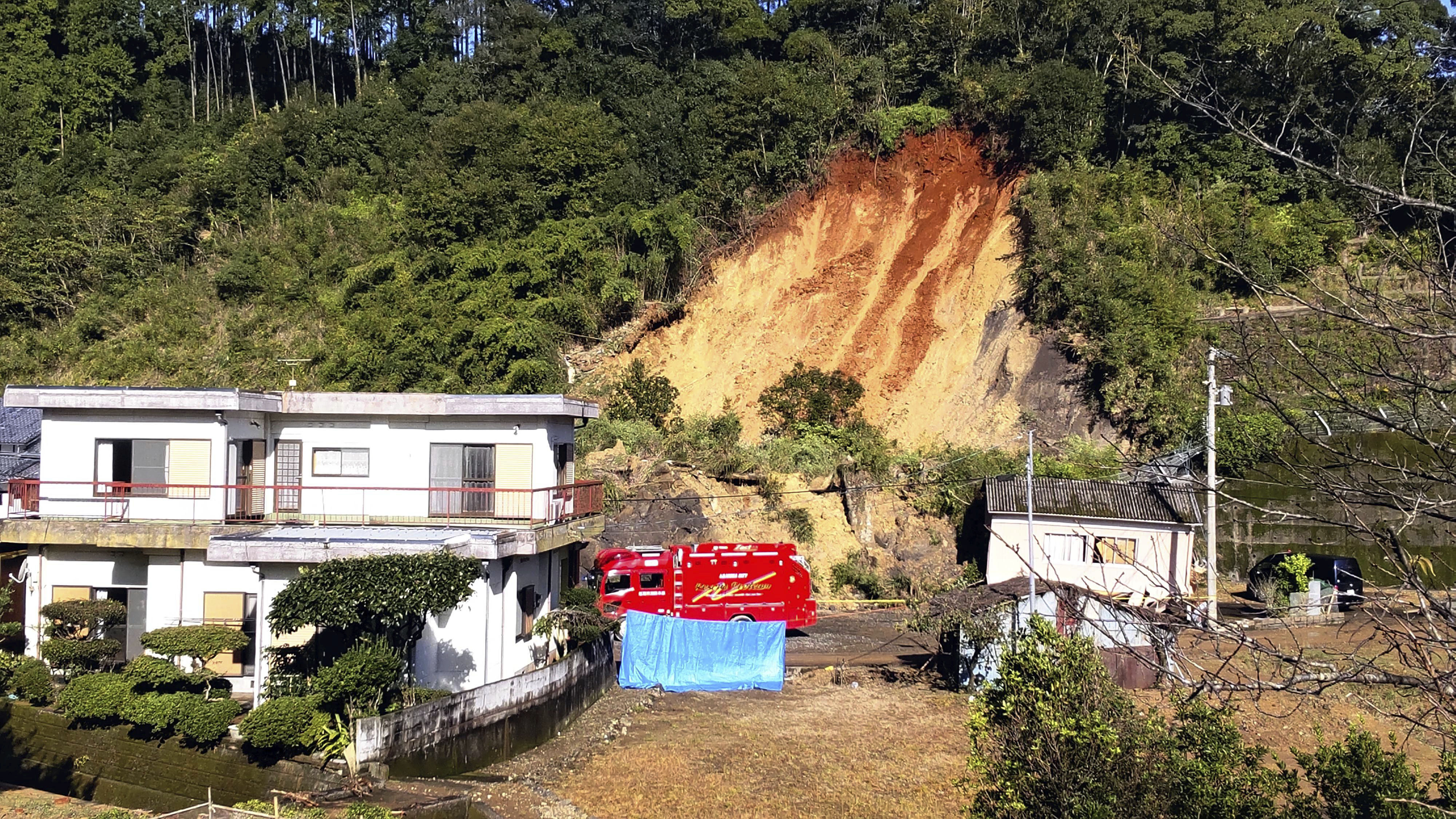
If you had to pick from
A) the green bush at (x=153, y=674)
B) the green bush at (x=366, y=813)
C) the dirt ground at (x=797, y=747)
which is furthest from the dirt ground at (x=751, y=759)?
the green bush at (x=153, y=674)

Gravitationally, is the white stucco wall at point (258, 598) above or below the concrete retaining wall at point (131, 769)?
above

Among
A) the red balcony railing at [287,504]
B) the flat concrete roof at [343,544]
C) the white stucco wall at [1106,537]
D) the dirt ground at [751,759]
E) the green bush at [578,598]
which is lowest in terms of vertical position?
the dirt ground at [751,759]

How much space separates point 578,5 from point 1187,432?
39.4m

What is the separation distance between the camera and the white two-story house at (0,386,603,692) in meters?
20.9

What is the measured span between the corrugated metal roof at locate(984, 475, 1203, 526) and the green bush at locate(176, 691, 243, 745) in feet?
68.1

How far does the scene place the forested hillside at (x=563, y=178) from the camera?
4053 cm

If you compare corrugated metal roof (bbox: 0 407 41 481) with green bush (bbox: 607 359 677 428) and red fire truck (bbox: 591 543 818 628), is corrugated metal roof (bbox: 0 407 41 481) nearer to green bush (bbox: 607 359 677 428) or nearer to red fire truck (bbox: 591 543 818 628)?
red fire truck (bbox: 591 543 818 628)

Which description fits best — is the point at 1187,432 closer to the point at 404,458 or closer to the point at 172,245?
the point at 404,458

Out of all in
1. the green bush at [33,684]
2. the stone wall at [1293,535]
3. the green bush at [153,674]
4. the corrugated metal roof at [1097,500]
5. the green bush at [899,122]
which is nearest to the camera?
the green bush at [153,674]

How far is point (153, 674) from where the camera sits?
18.9 m

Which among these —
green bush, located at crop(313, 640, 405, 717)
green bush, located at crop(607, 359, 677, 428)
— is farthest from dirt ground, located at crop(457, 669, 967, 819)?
green bush, located at crop(607, 359, 677, 428)

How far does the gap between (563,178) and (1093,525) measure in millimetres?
25993

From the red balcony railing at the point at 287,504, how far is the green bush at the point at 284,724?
5.40 metres

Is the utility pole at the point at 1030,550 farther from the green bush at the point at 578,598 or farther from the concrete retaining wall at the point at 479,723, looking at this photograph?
the green bush at the point at 578,598
